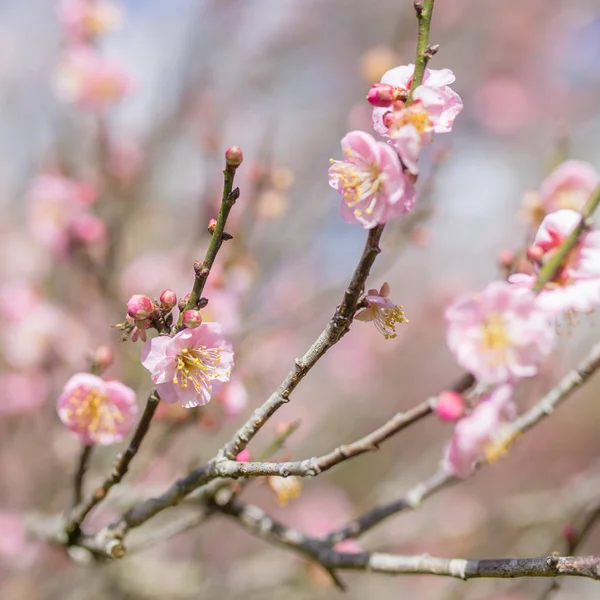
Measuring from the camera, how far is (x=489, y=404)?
3.94 feet

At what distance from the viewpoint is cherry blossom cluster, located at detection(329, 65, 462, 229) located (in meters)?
1.10

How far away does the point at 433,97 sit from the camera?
1108mm

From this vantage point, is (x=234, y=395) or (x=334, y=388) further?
(x=334, y=388)

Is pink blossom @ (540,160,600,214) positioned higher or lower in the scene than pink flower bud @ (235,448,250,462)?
higher

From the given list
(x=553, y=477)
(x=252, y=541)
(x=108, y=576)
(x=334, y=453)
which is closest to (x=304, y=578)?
(x=108, y=576)

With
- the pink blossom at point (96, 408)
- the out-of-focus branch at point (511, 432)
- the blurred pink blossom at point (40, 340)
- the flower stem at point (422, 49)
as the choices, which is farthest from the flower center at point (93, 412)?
the blurred pink blossom at point (40, 340)

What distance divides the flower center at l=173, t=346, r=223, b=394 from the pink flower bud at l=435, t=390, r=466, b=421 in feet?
1.57

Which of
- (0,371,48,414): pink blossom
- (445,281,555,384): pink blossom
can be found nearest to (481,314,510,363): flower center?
(445,281,555,384): pink blossom

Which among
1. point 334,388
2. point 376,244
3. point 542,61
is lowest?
point 376,244

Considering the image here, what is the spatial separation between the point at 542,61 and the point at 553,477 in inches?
177

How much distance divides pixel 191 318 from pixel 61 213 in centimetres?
188

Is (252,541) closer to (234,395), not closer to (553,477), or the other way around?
(553,477)

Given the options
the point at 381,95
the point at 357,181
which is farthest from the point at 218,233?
the point at 381,95

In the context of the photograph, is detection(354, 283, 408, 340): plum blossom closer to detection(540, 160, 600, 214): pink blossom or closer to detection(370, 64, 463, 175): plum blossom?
detection(370, 64, 463, 175): plum blossom
